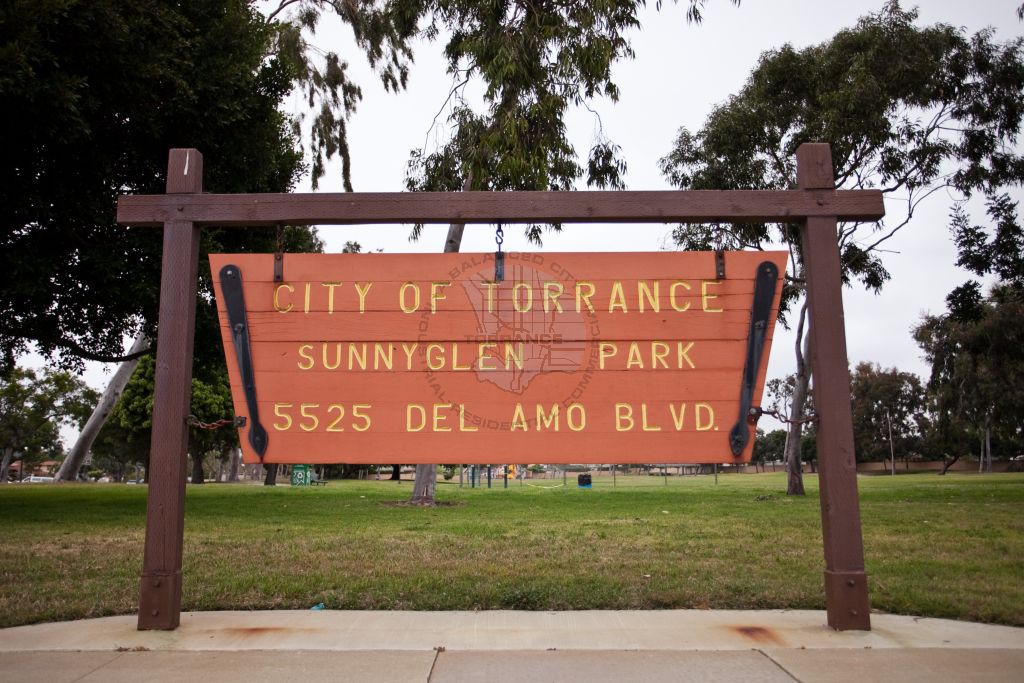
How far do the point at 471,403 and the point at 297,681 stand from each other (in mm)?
2003

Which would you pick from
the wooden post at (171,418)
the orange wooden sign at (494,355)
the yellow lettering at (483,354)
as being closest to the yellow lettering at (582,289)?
the orange wooden sign at (494,355)

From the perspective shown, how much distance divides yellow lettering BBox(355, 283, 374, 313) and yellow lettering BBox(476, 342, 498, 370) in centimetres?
83

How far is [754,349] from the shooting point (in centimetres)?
509

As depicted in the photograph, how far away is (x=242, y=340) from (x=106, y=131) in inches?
440

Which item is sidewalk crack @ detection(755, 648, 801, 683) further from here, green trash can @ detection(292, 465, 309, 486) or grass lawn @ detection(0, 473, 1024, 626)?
green trash can @ detection(292, 465, 309, 486)

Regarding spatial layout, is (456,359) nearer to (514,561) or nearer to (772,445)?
(514,561)

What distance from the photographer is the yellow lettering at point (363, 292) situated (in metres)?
5.19

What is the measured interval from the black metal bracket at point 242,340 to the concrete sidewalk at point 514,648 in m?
1.22

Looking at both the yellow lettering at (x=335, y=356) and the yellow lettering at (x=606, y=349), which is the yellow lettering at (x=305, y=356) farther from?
the yellow lettering at (x=606, y=349)

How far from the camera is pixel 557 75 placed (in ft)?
45.3

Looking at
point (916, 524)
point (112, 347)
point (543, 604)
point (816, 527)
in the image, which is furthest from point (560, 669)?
point (112, 347)

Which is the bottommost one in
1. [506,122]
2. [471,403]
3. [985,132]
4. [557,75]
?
[471,403]

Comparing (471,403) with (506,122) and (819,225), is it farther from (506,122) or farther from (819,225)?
(506,122)

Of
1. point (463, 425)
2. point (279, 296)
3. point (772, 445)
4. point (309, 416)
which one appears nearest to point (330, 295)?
point (279, 296)
